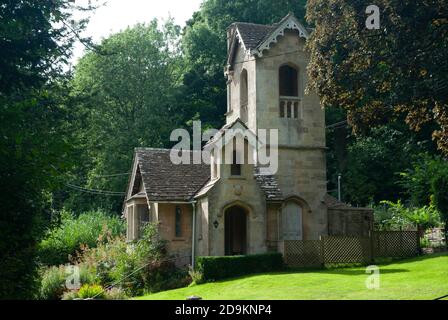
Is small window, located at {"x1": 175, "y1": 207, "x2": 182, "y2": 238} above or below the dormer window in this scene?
below

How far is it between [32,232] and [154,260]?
1571 centimetres

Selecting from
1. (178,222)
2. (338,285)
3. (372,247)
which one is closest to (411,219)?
(372,247)

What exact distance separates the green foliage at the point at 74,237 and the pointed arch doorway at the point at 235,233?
7952 millimetres

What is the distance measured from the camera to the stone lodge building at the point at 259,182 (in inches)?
1211

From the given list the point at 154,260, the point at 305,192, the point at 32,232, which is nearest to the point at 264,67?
the point at 305,192

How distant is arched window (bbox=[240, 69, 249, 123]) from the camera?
3478 centimetres

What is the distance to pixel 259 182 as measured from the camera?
32.3 m

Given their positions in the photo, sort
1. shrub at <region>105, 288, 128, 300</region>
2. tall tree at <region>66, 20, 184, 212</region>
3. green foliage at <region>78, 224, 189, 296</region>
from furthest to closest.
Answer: tall tree at <region>66, 20, 184, 212</region> < green foliage at <region>78, 224, 189, 296</region> < shrub at <region>105, 288, 128, 300</region>

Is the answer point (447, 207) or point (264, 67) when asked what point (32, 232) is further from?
point (447, 207)

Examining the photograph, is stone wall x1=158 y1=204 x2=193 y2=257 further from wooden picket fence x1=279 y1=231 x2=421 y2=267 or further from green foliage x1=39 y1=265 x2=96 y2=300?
wooden picket fence x1=279 y1=231 x2=421 y2=267

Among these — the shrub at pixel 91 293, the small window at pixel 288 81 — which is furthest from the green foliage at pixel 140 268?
the small window at pixel 288 81

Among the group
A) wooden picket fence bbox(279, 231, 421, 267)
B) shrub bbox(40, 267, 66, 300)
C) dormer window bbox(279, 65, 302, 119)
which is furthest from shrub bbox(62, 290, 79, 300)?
dormer window bbox(279, 65, 302, 119)

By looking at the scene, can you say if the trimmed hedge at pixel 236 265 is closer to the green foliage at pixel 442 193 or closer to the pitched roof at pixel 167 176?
the pitched roof at pixel 167 176

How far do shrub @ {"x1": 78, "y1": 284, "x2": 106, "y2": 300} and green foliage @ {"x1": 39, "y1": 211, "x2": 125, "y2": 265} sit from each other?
403 inches
